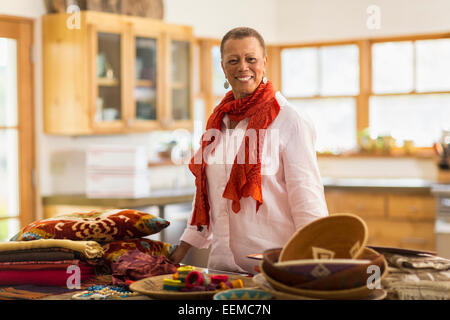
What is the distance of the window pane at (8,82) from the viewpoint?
A: 4547 millimetres

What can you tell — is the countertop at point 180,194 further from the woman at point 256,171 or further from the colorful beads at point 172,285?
the colorful beads at point 172,285

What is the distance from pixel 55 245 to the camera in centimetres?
181

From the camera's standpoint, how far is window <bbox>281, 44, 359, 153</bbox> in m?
6.52

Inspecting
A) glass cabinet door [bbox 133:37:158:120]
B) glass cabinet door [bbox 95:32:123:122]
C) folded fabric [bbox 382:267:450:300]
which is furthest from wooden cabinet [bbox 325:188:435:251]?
folded fabric [bbox 382:267:450:300]

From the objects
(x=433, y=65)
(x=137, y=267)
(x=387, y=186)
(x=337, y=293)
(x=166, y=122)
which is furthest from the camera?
(x=433, y=65)

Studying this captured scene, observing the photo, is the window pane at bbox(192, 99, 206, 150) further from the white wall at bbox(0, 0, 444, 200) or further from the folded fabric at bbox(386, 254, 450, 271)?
the folded fabric at bbox(386, 254, 450, 271)

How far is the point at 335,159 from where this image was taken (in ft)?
21.4

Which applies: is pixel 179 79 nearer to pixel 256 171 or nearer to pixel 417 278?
pixel 256 171

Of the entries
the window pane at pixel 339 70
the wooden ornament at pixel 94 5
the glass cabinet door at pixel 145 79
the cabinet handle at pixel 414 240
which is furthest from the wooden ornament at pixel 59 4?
the cabinet handle at pixel 414 240

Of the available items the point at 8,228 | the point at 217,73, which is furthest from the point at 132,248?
the point at 217,73

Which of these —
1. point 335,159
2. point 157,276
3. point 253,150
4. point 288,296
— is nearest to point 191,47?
point 335,159

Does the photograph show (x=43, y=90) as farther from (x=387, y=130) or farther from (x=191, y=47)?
(x=387, y=130)

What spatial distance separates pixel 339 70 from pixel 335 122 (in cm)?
51
